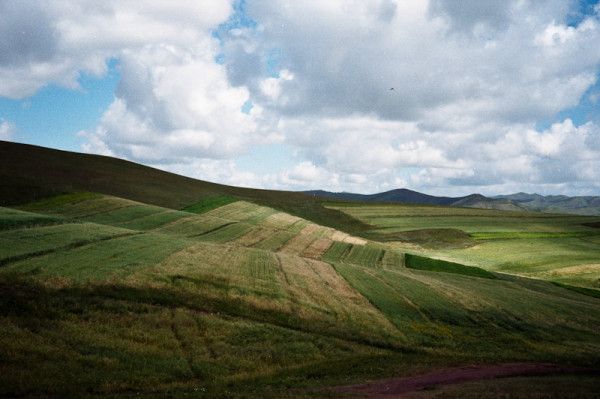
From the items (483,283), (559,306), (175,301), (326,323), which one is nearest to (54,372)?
(175,301)

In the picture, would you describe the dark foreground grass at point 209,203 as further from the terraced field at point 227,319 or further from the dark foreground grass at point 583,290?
the dark foreground grass at point 583,290

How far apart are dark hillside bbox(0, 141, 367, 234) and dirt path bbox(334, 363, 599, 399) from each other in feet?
212

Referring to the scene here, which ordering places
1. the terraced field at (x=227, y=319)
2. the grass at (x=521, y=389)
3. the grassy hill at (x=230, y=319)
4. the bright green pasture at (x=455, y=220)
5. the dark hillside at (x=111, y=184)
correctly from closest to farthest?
the grass at (x=521, y=389) → the grassy hill at (x=230, y=319) → the terraced field at (x=227, y=319) → the dark hillside at (x=111, y=184) → the bright green pasture at (x=455, y=220)

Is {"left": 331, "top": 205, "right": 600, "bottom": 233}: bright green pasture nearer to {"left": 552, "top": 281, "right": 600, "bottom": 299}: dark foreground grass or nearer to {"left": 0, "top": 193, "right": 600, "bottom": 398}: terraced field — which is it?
{"left": 552, "top": 281, "right": 600, "bottom": 299}: dark foreground grass

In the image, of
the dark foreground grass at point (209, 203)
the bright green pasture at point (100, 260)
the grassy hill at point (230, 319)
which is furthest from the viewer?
the dark foreground grass at point (209, 203)

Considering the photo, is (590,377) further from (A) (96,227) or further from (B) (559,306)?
(A) (96,227)

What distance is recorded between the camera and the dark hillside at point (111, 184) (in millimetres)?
78562

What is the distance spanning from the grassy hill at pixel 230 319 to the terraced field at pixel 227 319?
11 centimetres

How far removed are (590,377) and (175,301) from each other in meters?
23.1

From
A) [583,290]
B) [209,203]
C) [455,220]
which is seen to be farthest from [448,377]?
[455,220]

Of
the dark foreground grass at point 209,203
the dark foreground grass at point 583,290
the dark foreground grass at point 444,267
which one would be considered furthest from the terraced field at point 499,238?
the dark foreground grass at point 209,203

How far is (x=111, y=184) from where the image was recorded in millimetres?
97062

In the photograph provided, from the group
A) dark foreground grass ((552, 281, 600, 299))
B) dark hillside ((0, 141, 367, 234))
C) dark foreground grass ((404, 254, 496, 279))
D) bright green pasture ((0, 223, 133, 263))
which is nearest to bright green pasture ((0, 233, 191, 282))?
bright green pasture ((0, 223, 133, 263))

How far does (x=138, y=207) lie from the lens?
242 ft
